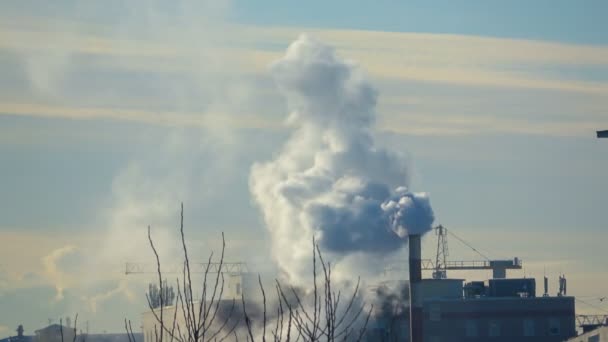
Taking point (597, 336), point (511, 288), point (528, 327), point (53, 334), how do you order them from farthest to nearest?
point (53, 334) → point (511, 288) → point (528, 327) → point (597, 336)

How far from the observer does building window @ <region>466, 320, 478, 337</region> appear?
117688mm

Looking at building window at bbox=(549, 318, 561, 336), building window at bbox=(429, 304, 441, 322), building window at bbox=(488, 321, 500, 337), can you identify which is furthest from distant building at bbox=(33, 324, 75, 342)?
building window at bbox=(549, 318, 561, 336)

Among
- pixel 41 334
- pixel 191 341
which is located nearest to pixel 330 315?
pixel 191 341

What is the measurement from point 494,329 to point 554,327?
14.8 ft

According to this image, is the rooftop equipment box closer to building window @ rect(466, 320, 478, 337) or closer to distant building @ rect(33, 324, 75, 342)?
building window @ rect(466, 320, 478, 337)

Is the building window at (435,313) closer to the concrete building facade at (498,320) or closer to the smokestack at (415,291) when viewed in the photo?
the concrete building facade at (498,320)

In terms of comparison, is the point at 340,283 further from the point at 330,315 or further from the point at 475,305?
the point at 330,315

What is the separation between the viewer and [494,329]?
118 metres

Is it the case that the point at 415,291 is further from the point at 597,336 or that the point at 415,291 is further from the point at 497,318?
the point at 597,336

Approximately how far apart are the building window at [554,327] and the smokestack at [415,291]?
1503cm

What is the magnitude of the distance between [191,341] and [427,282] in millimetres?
104416

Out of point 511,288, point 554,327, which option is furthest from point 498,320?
point 511,288

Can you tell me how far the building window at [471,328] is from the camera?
11769 cm

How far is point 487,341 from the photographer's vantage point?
11819cm
